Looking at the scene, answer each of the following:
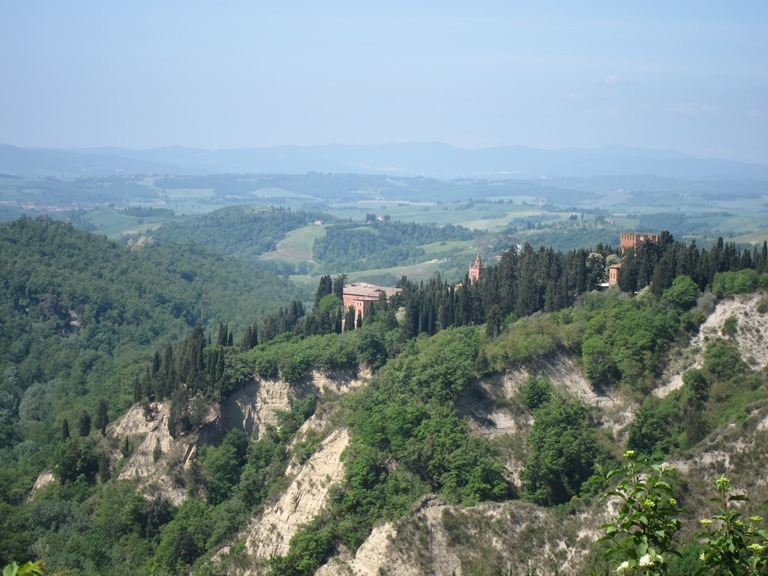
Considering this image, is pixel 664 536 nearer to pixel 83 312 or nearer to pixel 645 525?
pixel 645 525

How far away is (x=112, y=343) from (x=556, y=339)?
46901mm

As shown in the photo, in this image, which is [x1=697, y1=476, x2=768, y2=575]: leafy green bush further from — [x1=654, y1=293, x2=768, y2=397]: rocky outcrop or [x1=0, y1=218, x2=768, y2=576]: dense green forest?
[x1=654, y1=293, x2=768, y2=397]: rocky outcrop

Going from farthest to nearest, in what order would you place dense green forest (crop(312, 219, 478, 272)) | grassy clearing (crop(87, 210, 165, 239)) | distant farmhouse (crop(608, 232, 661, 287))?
grassy clearing (crop(87, 210, 165, 239)) < dense green forest (crop(312, 219, 478, 272)) < distant farmhouse (crop(608, 232, 661, 287))

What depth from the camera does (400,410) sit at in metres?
40.2

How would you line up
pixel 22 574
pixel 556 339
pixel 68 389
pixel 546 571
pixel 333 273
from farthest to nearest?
pixel 333 273 < pixel 68 389 < pixel 556 339 < pixel 546 571 < pixel 22 574

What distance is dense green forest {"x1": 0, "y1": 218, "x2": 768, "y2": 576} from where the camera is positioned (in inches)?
1464

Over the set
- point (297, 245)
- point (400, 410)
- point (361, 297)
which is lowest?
point (297, 245)

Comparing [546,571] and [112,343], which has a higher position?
[546,571]

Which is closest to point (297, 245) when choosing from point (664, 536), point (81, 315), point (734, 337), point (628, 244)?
point (81, 315)

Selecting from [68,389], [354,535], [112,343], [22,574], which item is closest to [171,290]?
[112,343]

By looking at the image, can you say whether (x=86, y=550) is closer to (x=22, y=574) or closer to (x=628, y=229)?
(x=22, y=574)

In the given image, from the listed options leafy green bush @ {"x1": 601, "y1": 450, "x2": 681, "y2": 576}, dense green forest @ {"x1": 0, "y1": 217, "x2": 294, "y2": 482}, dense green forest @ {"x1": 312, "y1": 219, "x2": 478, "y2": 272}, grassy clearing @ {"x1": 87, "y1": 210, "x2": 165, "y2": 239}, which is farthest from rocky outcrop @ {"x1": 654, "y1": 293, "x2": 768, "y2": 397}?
grassy clearing @ {"x1": 87, "y1": 210, "x2": 165, "y2": 239}

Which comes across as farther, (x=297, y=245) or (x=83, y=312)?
(x=297, y=245)

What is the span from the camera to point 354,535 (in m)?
35.3
